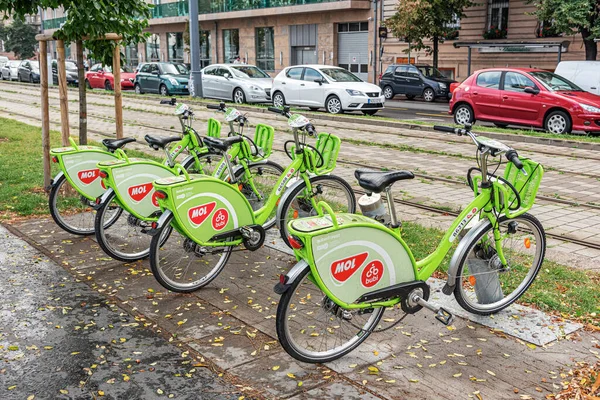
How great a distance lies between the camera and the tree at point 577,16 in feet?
78.9

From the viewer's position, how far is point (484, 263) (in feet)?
16.4

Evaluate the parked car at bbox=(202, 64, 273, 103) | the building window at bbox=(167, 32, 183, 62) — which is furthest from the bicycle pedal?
the building window at bbox=(167, 32, 183, 62)

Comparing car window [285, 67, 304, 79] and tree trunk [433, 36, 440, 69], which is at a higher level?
tree trunk [433, 36, 440, 69]

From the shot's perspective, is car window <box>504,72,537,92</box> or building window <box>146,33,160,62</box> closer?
car window <box>504,72,537,92</box>

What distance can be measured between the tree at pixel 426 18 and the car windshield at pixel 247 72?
8405 millimetres

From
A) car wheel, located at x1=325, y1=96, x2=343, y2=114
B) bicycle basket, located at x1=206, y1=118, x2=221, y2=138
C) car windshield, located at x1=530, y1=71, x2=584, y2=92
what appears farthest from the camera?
car wheel, located at x1=325, y1=96, x2=343, y2=114

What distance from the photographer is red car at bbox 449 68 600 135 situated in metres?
15.3

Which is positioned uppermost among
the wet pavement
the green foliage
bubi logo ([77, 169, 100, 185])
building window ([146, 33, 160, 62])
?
building window ([146, 33, 160, 62])

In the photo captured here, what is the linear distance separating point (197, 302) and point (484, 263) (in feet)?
7.08

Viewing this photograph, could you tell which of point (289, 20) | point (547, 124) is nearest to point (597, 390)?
point (547, 124)

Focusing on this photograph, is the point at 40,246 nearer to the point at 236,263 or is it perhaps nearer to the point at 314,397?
the point at 236,263

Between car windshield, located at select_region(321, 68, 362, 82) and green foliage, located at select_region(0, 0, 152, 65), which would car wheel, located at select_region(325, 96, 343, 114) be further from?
green foliage, located at select_region(0, 0, 152, 65)

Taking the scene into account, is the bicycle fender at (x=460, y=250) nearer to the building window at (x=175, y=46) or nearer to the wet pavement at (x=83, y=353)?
the wet pavement at (x=83, y=353)

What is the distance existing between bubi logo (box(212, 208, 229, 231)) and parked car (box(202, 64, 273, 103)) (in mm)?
18070
